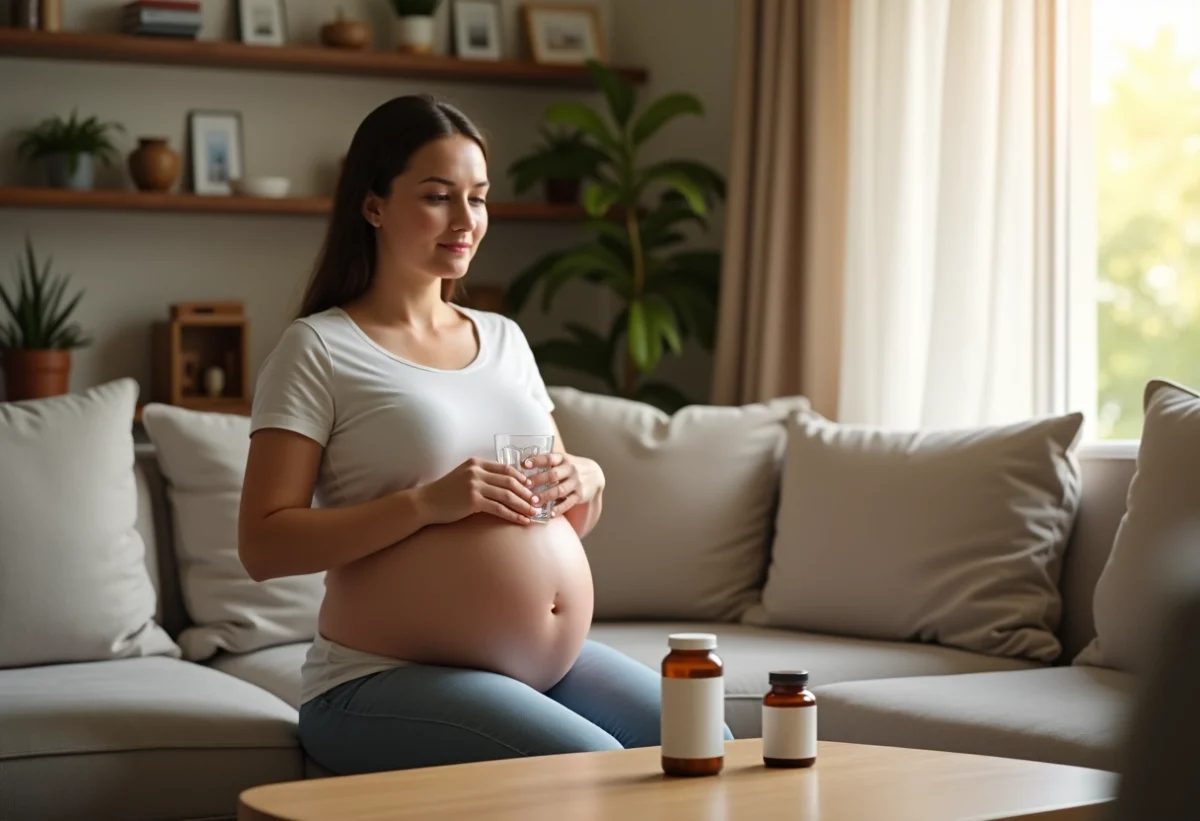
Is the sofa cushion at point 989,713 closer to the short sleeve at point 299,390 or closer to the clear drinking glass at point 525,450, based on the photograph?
the clear drinking glass at point 525,450

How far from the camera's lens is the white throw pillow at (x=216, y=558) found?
2881 mm

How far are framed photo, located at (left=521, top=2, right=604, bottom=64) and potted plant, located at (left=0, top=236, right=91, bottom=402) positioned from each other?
1496 millimetres

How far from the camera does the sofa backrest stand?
9.21 ft

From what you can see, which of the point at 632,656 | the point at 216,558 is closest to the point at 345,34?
the point at 216,558

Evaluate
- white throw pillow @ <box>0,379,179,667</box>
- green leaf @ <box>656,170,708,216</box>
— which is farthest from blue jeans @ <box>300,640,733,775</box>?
green leaf @ <box>656,170,708,216</box>

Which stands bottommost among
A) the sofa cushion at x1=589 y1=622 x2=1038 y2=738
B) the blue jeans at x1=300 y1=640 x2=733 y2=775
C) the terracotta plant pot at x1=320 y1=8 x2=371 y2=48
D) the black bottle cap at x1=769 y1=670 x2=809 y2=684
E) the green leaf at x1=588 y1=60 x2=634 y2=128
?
the sofa cushion at x1=589 y1=622 x2=1038 y2=738

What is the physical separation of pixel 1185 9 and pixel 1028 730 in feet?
5.60

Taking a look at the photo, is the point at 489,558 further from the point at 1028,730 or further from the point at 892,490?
the point at 892,490

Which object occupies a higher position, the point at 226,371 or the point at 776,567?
the point at 226,371

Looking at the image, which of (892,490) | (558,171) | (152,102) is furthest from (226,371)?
(892,490)

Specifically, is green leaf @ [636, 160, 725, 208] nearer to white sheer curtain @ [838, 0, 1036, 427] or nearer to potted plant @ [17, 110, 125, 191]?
white sheer curtain @ [838, 0, 1036, 427]

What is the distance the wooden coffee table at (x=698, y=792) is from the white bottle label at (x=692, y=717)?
0.03 meters

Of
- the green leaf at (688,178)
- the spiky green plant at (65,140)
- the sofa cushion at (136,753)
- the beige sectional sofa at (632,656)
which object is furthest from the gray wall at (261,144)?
the sofa cushion at (136,753)

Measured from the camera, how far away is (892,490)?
2.95 metres
